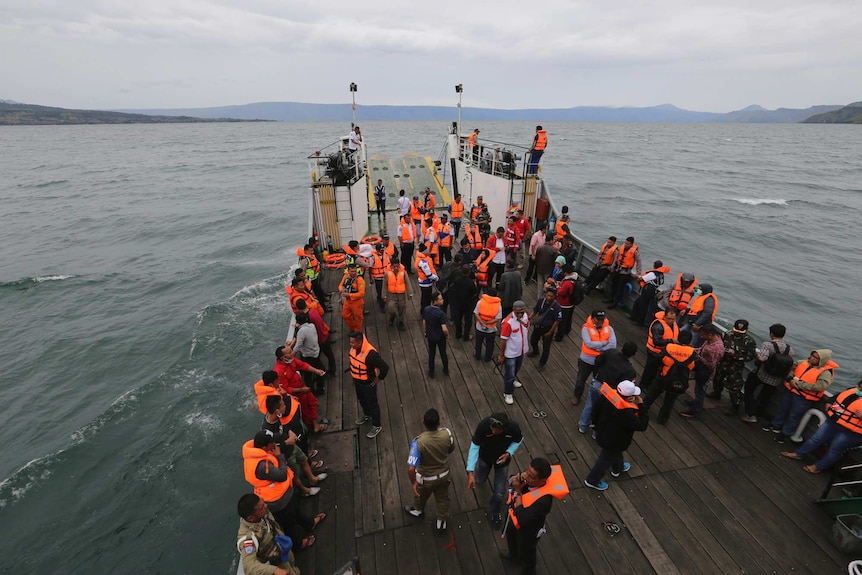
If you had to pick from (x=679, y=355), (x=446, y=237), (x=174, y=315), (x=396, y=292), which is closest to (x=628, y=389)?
(x=679, y=355)

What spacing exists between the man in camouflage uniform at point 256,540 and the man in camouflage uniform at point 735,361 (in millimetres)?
6847

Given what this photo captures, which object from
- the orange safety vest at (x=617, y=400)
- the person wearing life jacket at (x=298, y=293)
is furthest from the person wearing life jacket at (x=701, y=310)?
the person wearing life jacket at (x=298, y=293)

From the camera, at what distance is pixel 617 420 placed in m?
4.75

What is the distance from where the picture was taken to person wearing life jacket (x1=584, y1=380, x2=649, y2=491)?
4.67m

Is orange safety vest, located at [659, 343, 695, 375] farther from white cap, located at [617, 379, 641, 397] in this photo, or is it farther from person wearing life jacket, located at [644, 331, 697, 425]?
white cap, located at [617, 379, 641, 397]

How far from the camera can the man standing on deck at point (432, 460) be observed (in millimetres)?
4340

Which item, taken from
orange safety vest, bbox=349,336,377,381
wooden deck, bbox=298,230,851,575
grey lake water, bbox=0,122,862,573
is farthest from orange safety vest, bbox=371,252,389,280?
grey lake water, bbox=0,122,862,573

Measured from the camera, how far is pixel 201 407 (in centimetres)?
1124

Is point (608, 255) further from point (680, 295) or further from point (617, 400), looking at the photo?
point (617, 400)

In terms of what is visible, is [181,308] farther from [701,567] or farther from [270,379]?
[701,567]

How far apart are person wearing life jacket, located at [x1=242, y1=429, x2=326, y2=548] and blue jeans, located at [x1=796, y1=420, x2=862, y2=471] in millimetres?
6794

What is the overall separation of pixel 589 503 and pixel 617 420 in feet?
4.46

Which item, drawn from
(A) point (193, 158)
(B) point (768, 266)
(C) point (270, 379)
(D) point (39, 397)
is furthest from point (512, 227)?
(A) point (193, 158)

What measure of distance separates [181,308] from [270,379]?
52.7 ft
